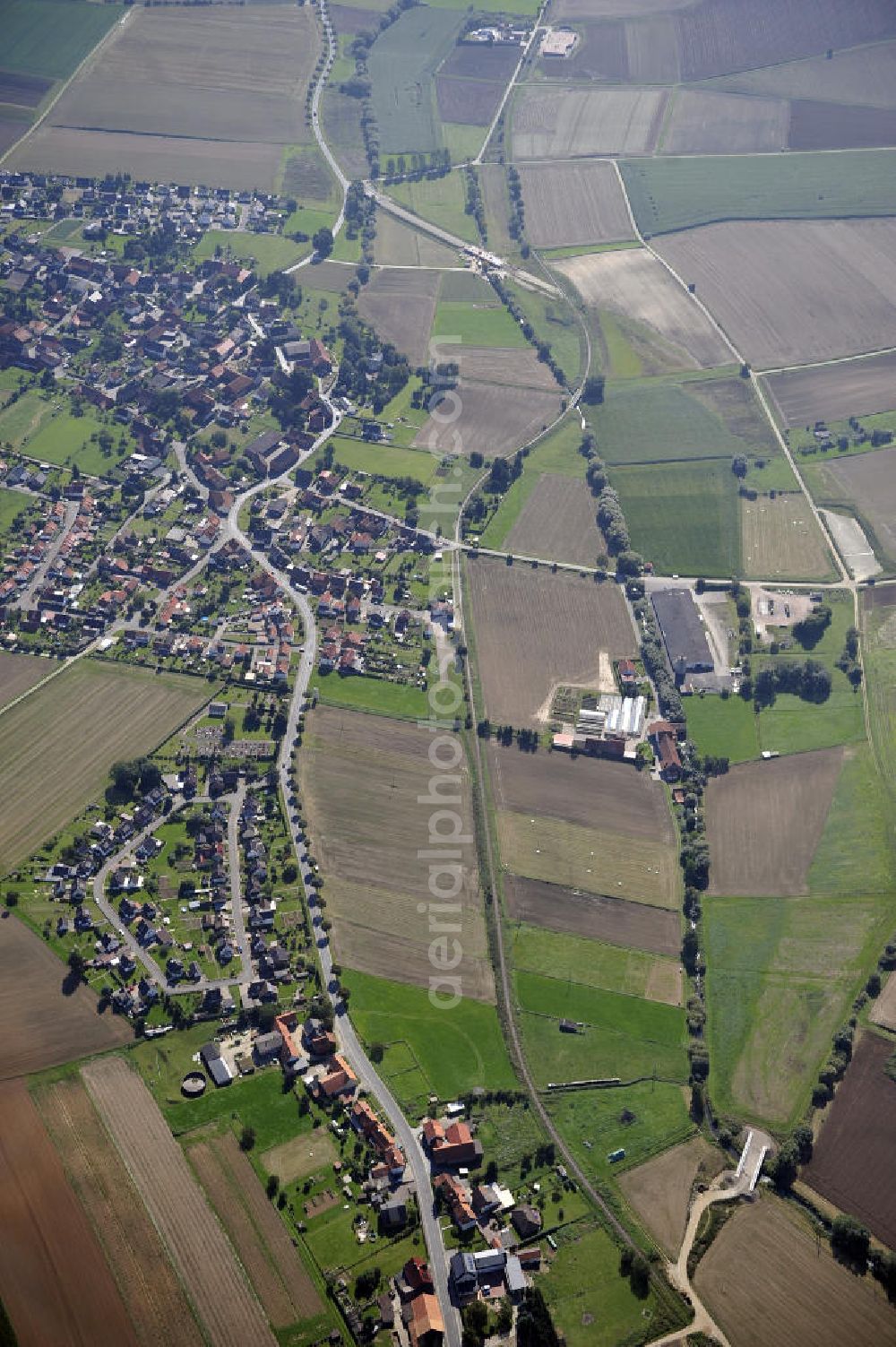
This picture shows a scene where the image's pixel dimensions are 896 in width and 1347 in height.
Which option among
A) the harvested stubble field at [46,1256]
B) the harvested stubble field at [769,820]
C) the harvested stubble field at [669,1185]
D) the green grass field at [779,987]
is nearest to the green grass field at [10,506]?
the harvested stubble field at [46,1256]

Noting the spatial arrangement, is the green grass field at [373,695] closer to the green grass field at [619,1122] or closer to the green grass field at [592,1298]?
the green grass field at [619,1122]

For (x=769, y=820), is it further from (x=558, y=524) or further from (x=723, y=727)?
(x=558, y=524)

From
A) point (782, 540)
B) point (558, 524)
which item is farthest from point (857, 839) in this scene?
point (558, 524)

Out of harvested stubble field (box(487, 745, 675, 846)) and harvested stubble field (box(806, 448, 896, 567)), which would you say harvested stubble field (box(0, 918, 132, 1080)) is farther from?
harvested stubble field (box(806, 448, 896, 567))

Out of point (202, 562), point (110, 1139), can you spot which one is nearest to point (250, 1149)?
point (110, 1139)

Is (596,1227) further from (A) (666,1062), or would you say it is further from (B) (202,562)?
(B) (202,562)

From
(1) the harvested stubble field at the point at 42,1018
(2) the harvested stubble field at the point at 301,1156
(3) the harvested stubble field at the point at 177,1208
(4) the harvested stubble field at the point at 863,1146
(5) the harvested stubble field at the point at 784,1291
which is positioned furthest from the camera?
(1) the harvested stubble field at the point at 42,1018

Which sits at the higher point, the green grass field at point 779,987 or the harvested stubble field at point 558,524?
the harvested stubble field at point 558,524
